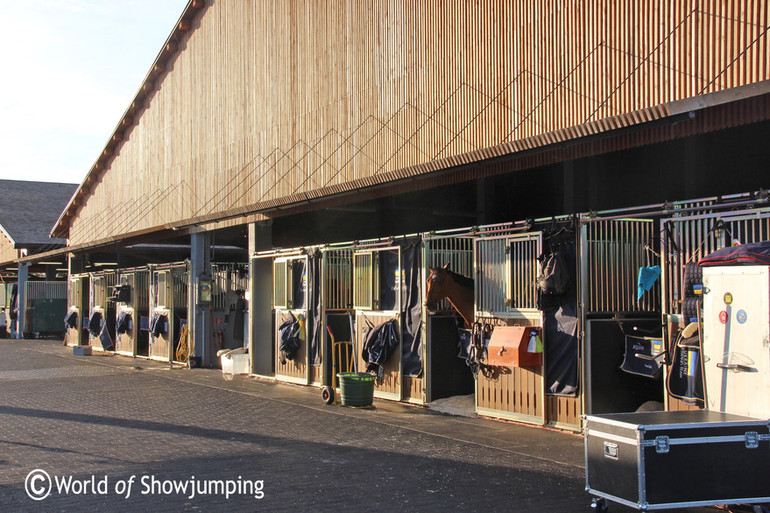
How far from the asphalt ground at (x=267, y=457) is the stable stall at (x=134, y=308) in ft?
30.1

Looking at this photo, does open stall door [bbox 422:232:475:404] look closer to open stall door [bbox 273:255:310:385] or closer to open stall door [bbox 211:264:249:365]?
open stall door [bbox 273:255:310:385]

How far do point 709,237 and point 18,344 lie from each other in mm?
30004

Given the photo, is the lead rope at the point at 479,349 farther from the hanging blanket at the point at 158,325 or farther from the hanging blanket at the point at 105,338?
the hanging blanket at the point at 105,338

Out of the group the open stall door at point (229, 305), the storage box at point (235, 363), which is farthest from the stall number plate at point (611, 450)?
the open stall door at point (229, 305)

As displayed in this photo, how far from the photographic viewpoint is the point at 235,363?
1872cm

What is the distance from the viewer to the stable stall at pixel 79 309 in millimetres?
29172

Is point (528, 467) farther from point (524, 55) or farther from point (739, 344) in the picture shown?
point (524, 55)

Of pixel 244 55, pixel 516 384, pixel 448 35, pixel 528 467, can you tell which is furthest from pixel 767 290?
pixel 244 55

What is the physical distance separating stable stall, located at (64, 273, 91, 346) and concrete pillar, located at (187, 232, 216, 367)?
8571mm

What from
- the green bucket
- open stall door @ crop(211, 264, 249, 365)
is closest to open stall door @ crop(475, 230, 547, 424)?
the green bucket

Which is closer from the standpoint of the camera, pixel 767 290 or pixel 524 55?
pixel 767 290

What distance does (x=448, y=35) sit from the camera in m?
13.8

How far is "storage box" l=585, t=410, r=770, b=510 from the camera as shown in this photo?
254 inches

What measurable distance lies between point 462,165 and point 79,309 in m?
21.4
